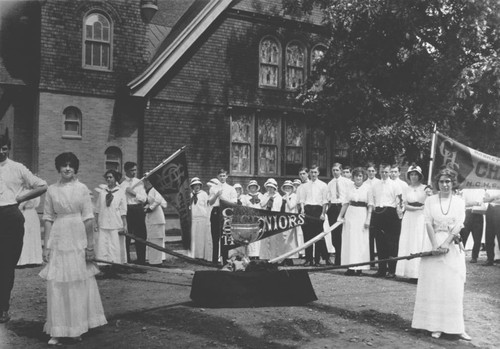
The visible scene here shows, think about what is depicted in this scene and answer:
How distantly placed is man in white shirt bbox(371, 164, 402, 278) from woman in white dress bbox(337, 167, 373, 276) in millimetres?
332

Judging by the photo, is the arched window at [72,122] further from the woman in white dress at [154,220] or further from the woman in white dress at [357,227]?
the woman in white dress at [357,227]

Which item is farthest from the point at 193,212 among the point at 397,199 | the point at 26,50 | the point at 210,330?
the point at 26,50

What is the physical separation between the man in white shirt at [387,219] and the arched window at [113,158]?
421 inches

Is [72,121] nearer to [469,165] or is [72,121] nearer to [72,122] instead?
[72,122]

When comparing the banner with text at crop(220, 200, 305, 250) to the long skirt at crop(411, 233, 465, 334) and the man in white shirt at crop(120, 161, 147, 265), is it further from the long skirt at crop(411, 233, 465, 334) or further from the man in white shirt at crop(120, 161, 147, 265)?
the man in white shirt at crop(120, 161, 147, 265)

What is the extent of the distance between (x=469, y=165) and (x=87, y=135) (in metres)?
13.9

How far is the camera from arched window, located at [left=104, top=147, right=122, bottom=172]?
18984mm

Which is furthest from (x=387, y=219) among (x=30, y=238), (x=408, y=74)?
(x=408, y=74)

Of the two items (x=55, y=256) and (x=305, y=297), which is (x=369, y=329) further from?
(x=55, y=256)

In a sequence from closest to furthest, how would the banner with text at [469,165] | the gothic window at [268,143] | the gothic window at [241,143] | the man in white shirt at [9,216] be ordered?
the man in white shirt at [9,216], the banner with text at [469,165], the gothic window at [241,143], the gothic window at [268,143]

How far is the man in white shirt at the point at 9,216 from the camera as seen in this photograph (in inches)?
261

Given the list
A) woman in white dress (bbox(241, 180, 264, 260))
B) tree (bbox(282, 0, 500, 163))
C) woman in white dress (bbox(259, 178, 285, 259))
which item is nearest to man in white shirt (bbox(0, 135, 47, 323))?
woman in white dress (bbox(241, 180, 264, 260))

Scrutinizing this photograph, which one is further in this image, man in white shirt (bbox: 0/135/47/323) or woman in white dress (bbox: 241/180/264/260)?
woman in white dress (bbox: 241/180/264/260)

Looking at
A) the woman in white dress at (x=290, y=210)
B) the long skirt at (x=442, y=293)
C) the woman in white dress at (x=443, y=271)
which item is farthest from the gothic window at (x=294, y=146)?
the long skirt at (x=442, y=293)
